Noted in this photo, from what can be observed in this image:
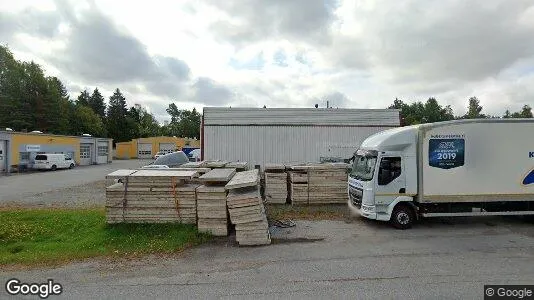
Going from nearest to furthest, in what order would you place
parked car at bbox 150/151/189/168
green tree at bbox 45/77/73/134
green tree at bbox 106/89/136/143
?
1. parked car at bbox 150/151/189/168
2. green tree at bbox 45/77/73/134
3. green tree at bbox 106/89/136/143

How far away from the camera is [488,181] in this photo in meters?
10.2

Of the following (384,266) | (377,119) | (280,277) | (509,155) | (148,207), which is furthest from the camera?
(377,119)

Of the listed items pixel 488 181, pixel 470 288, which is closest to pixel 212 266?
pixel 470 288

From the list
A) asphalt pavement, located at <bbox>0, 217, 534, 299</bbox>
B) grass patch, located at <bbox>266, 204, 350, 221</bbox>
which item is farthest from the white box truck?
grass patch, located at <bbox>266, 204, 350, 221</bbox>

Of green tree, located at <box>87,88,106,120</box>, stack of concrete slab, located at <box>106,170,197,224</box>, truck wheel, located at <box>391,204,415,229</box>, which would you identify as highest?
green tree, located at <box>87,88,106,120</box>

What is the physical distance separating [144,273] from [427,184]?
8.22m

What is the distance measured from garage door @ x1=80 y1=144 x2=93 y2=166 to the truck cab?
43470 millimetres

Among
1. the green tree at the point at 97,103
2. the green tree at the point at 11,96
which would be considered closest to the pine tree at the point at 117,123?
the green tree at the point at 97,103

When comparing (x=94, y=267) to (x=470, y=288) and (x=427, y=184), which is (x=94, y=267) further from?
(x=427, y=184)

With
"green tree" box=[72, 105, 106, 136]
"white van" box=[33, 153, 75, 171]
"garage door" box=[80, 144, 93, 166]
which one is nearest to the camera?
"white van" box=[33, 153, 75, 171]

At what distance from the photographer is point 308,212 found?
1259 cm

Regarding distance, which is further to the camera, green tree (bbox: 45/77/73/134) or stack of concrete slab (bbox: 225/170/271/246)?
green tree (bbox: 45/77/73/134)

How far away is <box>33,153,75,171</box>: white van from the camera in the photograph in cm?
3425

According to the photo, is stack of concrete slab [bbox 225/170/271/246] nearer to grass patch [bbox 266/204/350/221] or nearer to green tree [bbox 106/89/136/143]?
grass patch [bbox 266/204/350/221]
